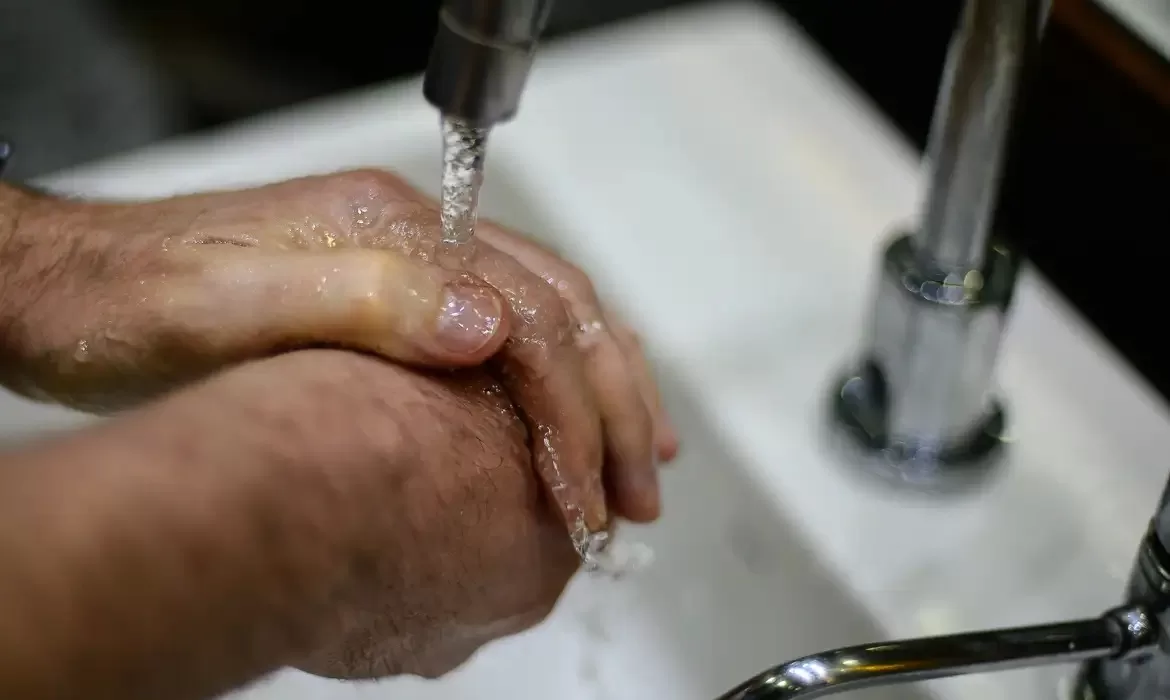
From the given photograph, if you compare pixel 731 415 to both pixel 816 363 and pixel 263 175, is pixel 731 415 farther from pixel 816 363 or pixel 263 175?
pixel 263 175

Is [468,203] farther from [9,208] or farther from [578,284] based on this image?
[9,208]

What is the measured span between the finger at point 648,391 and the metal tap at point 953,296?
4.2 inches

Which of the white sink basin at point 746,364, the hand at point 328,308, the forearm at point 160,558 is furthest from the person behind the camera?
the white sink basin at point 746,364

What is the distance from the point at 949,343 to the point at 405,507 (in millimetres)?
228

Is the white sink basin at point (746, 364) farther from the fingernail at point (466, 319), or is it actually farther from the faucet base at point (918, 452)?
the fingernail at point (466, 319)

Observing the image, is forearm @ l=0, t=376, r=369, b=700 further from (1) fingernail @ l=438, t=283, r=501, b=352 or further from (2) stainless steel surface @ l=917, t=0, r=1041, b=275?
(2) stainless steel surface @ l=917, t=0, r=1041, b=275

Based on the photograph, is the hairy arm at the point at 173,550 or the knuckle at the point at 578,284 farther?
the knuckle at the point at 578,284

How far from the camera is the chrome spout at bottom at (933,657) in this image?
31 centimetres

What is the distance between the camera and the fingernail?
1.07 feet

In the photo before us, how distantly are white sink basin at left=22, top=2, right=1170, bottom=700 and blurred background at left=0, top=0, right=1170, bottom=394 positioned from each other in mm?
28

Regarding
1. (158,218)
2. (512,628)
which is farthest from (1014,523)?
(158,218)

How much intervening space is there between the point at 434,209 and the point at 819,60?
33 cm

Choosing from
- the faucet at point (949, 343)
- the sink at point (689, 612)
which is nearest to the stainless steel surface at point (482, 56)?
the faucet at point (949, 343)

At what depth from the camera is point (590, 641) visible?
1.65 ft
